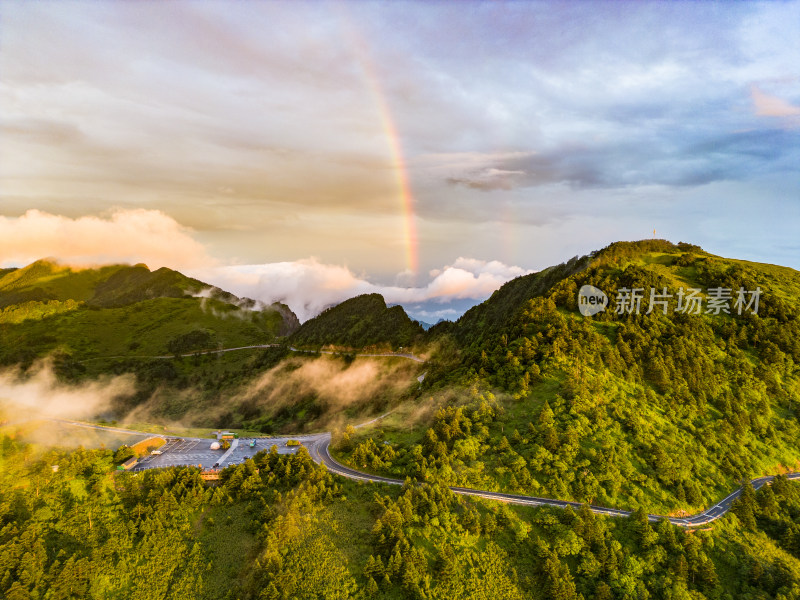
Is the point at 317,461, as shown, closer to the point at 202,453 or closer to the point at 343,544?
the point at 343,544

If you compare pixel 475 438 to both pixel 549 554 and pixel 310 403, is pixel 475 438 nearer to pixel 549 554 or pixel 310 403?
pixel 549 554

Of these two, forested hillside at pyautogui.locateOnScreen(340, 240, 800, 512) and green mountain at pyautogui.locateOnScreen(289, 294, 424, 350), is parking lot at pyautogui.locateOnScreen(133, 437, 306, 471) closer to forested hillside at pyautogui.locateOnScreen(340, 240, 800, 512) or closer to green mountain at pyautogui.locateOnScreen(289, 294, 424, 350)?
forested hillside at pyautogui.locateOnScreen(340, 240, 800, 512)

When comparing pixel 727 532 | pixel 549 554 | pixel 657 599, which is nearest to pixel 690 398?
pixel 727 532

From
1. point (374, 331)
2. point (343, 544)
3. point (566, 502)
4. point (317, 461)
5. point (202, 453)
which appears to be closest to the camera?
point (343, 544)

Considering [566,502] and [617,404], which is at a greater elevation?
[617,404]

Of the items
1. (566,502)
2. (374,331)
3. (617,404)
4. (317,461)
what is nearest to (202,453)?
(317,461)

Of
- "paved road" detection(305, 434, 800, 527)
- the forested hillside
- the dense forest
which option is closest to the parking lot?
the dense forest
